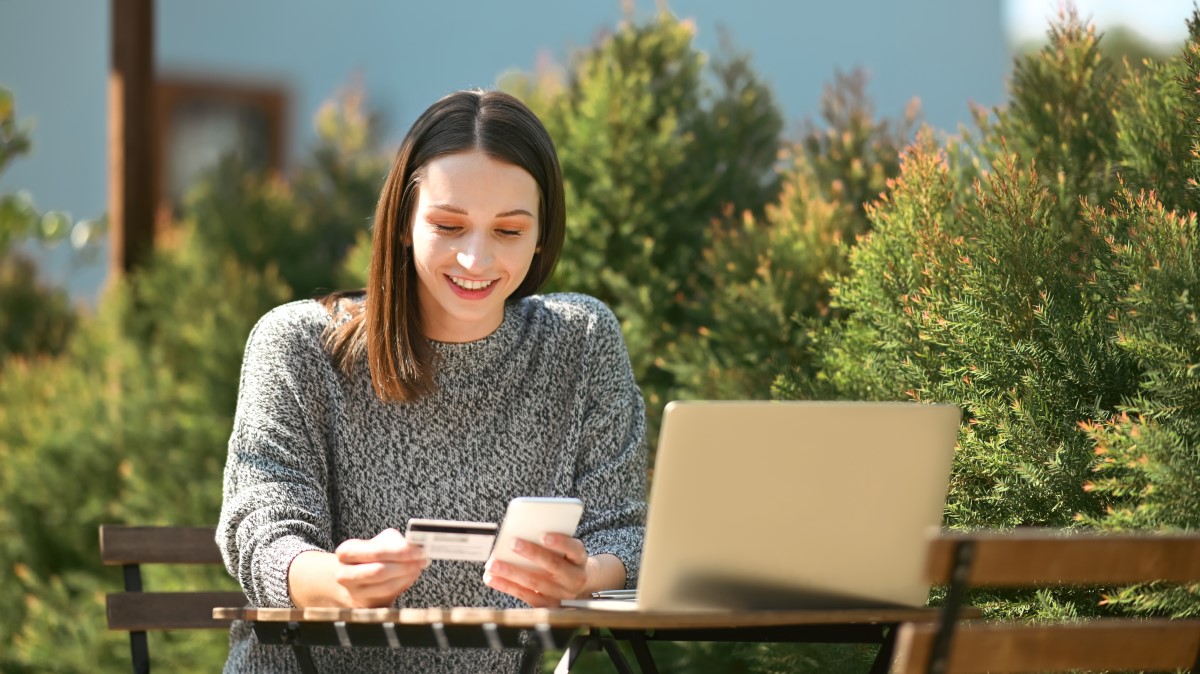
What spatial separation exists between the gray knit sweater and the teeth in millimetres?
216

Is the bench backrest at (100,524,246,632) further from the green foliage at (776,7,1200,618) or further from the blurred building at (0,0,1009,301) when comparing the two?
the blurred building at (0,0,1009,301)

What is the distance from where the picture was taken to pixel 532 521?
6.86 ft

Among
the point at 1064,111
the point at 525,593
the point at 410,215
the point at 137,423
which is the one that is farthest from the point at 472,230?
the point at 137,423

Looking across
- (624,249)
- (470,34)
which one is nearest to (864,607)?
(624,249)

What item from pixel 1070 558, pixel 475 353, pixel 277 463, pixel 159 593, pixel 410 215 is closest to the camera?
pixel 1070 558

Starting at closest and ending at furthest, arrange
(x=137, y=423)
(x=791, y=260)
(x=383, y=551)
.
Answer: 1. (x=383, y=551)
2. (x=791, y=260)
3. (x=137, y=423)

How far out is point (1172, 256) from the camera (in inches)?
96.7

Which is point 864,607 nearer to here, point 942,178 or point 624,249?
point 942,178

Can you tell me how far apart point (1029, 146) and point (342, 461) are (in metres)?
1.57

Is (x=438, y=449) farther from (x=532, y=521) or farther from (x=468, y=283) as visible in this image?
(x=532, y=521)

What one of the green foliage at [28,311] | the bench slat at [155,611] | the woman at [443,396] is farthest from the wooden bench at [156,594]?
the green foliage at [28,311]

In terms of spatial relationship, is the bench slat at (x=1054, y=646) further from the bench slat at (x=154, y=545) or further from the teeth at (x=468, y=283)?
the bench slat at (x=154, y=545)

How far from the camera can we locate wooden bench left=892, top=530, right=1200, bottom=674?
1826mm

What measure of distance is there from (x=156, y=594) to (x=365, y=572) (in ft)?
4.06
